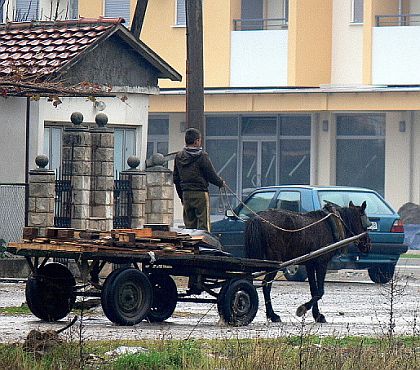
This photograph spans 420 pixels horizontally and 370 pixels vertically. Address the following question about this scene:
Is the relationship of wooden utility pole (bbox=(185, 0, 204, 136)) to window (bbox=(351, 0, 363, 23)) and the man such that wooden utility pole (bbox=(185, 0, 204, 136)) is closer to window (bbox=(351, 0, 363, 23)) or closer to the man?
the man

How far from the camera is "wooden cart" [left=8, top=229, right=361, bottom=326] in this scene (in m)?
16.3

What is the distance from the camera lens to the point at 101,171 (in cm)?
2575

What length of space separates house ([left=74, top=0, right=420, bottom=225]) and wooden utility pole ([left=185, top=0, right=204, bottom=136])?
15.8 meters

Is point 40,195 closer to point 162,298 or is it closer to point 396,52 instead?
point 162,298

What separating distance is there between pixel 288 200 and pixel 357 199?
132cm

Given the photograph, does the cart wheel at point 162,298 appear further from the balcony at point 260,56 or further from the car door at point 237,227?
the balcony at point 260,56

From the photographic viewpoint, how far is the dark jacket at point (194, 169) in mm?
18438

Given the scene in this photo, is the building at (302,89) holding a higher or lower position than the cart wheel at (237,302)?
higher

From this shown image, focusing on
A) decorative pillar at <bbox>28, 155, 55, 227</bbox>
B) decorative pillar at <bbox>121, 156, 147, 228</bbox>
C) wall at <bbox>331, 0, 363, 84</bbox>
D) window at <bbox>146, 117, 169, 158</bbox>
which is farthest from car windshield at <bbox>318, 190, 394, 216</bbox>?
window at <bbox>146, 117, 169, 158</bbox>

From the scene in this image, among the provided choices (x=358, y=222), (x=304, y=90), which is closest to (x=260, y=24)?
(x=304, y=90)

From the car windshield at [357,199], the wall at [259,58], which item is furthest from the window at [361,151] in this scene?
the car windshield at [357,199]

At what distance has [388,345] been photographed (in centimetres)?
1380

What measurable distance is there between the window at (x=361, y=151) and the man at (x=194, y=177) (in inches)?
1006

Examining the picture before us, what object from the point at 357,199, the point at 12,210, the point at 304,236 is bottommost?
the point at 304,236
